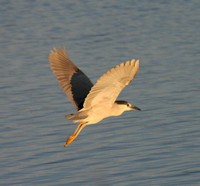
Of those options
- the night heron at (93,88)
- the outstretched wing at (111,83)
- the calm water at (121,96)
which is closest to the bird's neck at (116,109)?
the night heron at (93,88)

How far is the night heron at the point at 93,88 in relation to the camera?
8.83 m

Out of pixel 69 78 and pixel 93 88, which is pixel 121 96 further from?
pixel 93 88

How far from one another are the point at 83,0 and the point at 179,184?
12.8m

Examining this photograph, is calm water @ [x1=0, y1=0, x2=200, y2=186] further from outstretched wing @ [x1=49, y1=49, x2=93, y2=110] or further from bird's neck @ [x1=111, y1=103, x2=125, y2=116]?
outstretched wing @ [x1=49, y1=49, x2=93, y2=110]

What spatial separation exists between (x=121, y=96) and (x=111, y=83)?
A: 421 centimetres

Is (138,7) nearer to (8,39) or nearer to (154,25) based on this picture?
(154,25)

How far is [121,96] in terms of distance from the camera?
1325cm

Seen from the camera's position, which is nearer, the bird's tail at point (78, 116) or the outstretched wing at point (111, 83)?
the outstretched wing at point (111, 83)

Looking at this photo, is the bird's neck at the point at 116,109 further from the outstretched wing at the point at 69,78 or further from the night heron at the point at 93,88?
the outstretched wing at the point at 69,78

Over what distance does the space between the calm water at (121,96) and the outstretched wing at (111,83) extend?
88cm

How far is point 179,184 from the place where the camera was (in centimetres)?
942

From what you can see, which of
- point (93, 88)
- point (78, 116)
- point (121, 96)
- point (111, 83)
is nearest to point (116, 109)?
point (78, 116)

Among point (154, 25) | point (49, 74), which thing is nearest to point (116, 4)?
point (154, 25)

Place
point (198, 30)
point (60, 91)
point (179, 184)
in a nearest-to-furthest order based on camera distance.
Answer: point (179, 184), point (60, 91), point (198, 30)
